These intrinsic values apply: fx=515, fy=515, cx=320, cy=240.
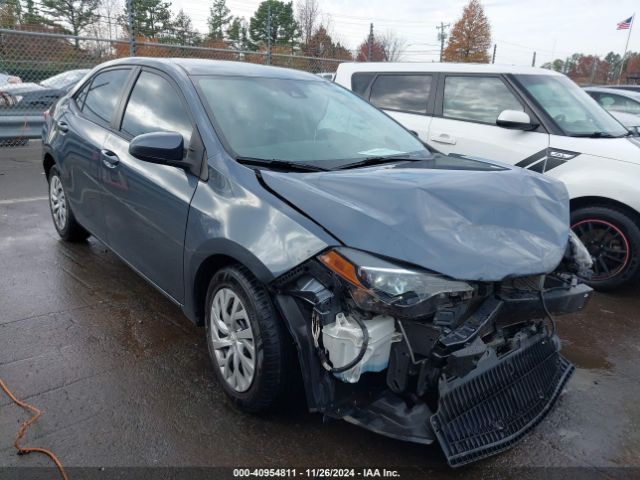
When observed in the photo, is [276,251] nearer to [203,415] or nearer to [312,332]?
[312,332]

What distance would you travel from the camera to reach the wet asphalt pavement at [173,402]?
2.23 metres

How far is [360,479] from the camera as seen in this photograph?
2137 millimetres

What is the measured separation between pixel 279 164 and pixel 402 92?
143 inches

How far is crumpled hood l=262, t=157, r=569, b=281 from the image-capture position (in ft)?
6.69

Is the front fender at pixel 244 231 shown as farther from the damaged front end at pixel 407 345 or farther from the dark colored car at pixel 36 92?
the dark colored car at pixel 36 92

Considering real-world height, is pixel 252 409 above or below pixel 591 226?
below

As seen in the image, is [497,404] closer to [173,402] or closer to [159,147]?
[173,402]

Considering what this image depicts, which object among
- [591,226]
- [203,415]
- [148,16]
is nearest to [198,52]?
[148,16]

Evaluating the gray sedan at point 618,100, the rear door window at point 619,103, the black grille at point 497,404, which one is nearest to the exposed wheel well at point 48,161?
the black grille at point 497,404

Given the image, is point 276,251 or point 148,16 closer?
point 276,251

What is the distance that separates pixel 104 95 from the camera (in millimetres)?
3877

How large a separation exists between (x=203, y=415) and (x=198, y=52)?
11.8 m

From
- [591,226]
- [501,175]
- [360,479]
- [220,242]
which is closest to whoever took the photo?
[360,479]

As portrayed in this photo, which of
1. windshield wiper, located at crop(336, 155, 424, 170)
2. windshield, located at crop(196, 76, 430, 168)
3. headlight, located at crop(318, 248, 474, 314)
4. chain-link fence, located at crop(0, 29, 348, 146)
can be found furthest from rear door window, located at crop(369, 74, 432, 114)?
chain-link fence, located at crop(0, 29, 348, 146)
